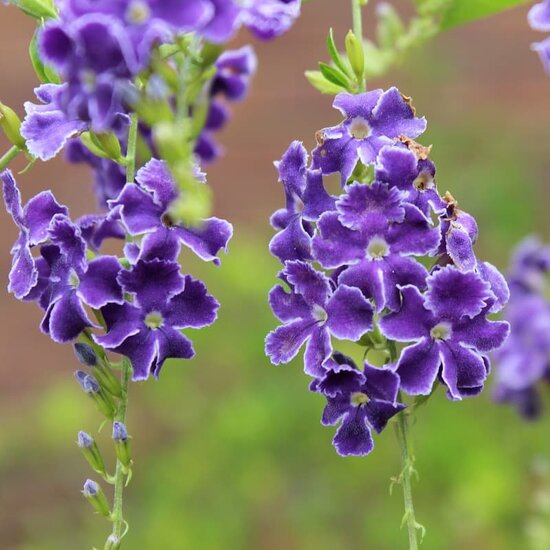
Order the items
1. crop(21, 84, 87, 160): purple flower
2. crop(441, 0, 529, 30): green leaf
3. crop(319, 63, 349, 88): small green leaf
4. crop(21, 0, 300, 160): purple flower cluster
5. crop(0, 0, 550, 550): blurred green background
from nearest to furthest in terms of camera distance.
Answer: crop(21, 0, 300, 160): purple flower cluster, crop(21, 84, 87, 160): purple flower, crop(319, 63, 349, 88): small green leaf, crop(441, 0, 529, 30): green leaf, crop(0, 0, 550, 550): blurred green background

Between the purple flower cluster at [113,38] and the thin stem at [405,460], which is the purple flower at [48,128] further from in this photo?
the thin stem at [405,460]

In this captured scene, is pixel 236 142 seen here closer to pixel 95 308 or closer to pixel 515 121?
pixel 515 121

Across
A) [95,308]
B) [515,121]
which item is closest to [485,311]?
[95,308]

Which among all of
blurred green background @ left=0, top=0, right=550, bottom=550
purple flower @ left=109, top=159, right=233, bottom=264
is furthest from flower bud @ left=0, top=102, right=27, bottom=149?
blurred green background @ left=0, top=0, right=550, bottom=550

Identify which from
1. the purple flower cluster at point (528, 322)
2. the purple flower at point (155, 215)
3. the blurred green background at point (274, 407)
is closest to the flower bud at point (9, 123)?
the purple flower at point (155, 215)

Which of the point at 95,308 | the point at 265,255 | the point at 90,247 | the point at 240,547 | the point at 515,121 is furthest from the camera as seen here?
the point at 515,121

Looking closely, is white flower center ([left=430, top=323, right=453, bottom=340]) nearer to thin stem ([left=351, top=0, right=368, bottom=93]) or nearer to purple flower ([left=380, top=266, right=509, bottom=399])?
purple flower ([left=380, top=266, right=509, bottom=399])
